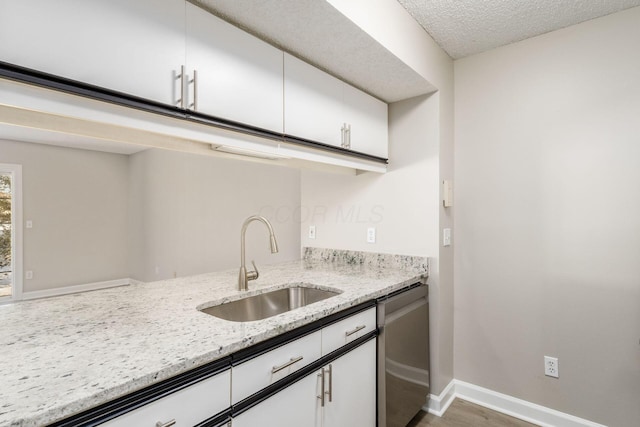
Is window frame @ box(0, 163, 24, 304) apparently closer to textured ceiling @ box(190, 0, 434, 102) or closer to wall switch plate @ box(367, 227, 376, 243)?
textured ceiling @ box(190, 0, 434, 102)

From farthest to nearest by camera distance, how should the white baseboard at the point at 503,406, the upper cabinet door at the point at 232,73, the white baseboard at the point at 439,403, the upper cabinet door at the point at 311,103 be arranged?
the white baseboard at the point at 439,403, the white baseboard at the point at 503,406, the upper cabinet door at the point at 311,103, the upper cabinet door at the point at 232,73

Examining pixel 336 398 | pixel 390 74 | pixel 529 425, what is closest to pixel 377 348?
pixel 336 398

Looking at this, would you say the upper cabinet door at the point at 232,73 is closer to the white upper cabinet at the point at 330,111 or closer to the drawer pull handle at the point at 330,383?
the white upper cabinet at the point at 330,111

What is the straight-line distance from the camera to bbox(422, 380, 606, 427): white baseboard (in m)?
1.96

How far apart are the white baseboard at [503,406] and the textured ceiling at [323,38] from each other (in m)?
2.13

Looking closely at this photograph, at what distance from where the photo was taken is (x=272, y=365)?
1.11 meters

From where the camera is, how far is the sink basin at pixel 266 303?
1523 millimetres

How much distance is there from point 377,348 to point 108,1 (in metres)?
1.82

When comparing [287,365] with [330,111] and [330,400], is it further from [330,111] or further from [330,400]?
[330,111]

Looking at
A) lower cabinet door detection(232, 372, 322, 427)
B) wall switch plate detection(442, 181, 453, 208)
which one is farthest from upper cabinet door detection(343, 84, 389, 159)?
lower cabinet door detection(232, 372, 322, 427)

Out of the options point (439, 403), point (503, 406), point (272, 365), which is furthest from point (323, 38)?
point (503, 406)

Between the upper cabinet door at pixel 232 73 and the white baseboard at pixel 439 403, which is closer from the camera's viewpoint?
the upper cabinet door at pixel 232 73

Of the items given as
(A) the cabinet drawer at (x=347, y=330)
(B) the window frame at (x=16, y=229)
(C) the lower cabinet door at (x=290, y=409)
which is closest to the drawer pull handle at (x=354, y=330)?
(A) the cabinet drawer at (x=347, y=330)

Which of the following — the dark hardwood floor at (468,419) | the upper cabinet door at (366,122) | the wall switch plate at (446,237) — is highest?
the upper cabinet door at (366,122)
